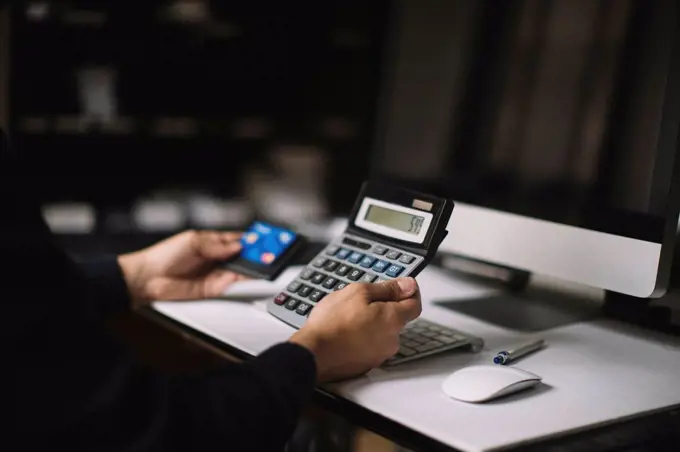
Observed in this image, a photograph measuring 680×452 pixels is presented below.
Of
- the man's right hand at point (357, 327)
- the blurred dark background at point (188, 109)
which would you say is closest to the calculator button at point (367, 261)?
the man's right hand at point (357, 327)

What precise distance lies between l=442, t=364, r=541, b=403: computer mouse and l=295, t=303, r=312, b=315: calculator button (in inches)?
8.3

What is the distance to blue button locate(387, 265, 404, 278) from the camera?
99 centimetres

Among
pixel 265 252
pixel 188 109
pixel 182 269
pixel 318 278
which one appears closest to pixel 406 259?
pixel 318 278

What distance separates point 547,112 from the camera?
1.11 m

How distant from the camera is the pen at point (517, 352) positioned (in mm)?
982

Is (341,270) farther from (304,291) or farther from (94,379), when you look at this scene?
(94,379)

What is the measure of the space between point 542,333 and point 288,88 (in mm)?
1305

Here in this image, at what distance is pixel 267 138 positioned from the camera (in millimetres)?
2205

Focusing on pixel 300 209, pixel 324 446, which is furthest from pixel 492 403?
pixel 300 209

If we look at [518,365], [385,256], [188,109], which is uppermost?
[188,109]

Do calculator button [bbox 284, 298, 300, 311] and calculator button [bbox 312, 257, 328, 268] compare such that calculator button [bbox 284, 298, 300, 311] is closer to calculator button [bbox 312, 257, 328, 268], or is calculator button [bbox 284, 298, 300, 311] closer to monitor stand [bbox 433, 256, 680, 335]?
calculator button [bbox 312, 257, 328, 268]

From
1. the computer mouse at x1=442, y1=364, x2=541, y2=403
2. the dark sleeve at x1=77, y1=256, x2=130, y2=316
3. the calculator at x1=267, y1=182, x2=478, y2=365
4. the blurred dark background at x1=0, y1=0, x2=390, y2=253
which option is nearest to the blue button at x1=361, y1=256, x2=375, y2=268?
the calculator at x1=267, y1=182, x2=478, y2=365

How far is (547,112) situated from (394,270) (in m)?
0.32

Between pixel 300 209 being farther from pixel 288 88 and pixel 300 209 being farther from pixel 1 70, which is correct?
pixel 1 70
